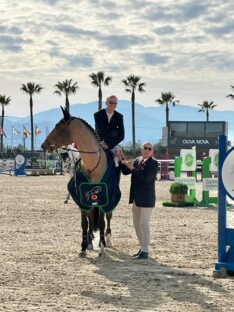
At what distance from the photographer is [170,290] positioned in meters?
6.34

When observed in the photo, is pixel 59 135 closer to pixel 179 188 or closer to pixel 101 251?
pixel 101 251

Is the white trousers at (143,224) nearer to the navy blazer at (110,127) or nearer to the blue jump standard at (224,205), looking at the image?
the navy blazer at (110,127)

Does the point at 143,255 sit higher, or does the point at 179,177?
the point at 179,177

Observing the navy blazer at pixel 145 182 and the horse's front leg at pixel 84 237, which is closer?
the navy blazer at pixel 145 182

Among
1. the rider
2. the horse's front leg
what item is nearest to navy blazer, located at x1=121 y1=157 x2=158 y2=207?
the rider

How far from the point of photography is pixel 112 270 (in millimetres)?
7523

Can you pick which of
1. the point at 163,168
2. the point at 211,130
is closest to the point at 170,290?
the point at 163,168

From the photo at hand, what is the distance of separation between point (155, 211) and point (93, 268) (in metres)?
7.83

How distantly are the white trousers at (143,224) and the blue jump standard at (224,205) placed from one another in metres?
1.42

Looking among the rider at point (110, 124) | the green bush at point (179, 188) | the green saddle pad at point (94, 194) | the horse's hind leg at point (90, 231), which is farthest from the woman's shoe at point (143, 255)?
the green bush at point (179, 188)

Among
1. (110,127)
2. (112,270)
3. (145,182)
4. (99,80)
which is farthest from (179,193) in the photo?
(99,80)

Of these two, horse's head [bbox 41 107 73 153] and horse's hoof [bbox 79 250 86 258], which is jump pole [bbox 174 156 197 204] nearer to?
horse's hoof [bbox 79 250 86 258]

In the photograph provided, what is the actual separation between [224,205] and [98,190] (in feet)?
6.78

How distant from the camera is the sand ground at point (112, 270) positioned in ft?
18.8
